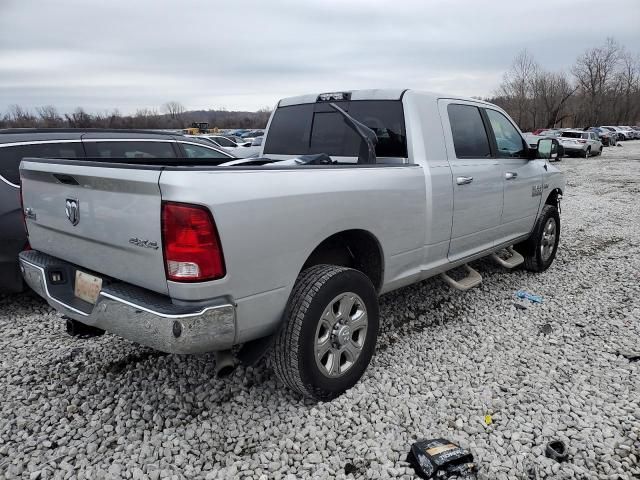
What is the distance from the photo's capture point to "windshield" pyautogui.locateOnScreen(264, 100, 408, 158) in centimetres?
375

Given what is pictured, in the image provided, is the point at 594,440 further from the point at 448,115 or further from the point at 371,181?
the point at 448,115

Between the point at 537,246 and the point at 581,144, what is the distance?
85.3 ft

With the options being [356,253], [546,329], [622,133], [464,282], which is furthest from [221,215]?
[622,133]

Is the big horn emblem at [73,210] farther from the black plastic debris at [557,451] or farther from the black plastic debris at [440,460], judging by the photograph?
the black plastic debris at [557,451]

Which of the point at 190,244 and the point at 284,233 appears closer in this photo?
the point at 190,244

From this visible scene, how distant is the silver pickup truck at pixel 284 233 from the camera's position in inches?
89.7

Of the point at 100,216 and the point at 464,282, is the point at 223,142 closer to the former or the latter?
the point at 464,282

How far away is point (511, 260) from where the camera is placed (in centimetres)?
532

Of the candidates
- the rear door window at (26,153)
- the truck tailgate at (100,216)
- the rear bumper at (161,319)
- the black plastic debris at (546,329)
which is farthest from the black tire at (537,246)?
the rear door window at (26,153)

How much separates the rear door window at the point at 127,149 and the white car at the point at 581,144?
26245mm

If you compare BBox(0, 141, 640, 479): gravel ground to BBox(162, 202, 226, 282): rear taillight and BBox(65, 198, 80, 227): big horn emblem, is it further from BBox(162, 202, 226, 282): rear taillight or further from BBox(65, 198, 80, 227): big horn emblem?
BBox(65, 198, 80, 227): big horn emblem

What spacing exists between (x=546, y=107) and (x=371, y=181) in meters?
67.7

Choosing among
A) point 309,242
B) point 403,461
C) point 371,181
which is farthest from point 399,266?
point 403,461

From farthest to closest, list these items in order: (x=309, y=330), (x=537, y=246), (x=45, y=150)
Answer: (x=537, y=246), (x=45, y=150), (x=309, y=330)
